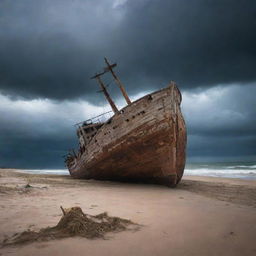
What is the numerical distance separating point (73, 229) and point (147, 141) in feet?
19.3

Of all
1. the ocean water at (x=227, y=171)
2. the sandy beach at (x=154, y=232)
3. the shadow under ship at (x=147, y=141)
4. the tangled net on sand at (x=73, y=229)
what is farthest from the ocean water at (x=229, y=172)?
the tangled net on sand at (x=73, y=229)

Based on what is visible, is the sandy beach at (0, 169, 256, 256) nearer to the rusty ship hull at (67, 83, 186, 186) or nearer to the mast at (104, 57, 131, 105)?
the rusty ship hull at (67, 83, 186, 186)

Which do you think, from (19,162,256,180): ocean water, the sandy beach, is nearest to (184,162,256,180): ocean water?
(19,162,256,180): ocean water

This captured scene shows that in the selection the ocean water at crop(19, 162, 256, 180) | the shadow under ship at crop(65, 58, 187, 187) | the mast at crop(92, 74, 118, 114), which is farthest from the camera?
the ocean water at crop(19, 162, 256, 180)

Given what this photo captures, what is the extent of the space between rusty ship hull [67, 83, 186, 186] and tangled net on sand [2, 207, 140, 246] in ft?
17.4

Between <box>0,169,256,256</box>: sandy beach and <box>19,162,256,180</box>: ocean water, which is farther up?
<box>19,162,256,180</box>: ocean water

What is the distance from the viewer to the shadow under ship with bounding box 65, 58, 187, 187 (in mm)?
8211

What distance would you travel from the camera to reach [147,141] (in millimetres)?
8320

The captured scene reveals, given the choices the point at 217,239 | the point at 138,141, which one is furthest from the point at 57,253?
the point at 138,141

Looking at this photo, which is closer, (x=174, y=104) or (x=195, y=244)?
(x=195, y=244)

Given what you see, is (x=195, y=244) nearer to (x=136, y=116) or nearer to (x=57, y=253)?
(x=57, y=253)

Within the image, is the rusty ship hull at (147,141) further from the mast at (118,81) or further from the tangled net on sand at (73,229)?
the tangled net on sand at (73,229)

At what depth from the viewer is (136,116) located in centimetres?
864

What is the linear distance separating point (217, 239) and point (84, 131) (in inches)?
411
